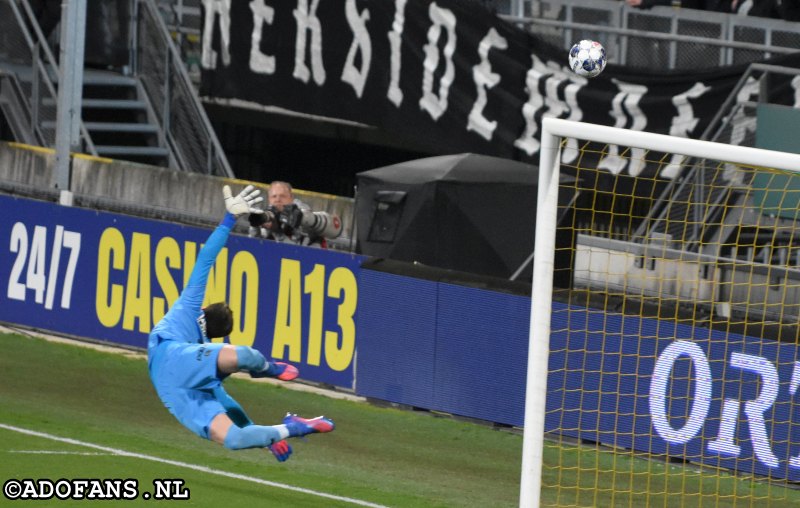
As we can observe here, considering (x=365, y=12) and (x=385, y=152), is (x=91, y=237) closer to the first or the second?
(x=365, y=12)

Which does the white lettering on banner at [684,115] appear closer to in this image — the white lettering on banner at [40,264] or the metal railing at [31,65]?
the white lettering on banner at [40,264]

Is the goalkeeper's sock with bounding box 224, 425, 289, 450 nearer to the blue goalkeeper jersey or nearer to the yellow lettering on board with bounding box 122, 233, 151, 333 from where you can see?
the blue goalkeeper jersey

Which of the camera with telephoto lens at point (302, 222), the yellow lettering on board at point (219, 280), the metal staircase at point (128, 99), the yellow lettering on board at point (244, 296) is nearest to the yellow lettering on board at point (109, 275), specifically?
the yellow lettering on board at point (219, 280)

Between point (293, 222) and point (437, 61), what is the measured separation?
3.46 metres

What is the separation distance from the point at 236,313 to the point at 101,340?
2.20 meters

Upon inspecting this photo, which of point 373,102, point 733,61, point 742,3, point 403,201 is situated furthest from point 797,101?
point 373,102

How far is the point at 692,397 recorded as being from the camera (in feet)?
43.3

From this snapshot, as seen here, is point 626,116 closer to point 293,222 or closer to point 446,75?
point 446,75

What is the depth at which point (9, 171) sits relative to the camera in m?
21.4

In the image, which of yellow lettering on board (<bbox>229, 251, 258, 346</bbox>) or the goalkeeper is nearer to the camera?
the goalkeeper

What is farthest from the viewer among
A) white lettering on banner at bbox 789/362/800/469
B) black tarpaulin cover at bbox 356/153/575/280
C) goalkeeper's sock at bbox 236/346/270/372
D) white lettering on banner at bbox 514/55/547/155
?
white lettering on banner at bbox 514/55/547/155

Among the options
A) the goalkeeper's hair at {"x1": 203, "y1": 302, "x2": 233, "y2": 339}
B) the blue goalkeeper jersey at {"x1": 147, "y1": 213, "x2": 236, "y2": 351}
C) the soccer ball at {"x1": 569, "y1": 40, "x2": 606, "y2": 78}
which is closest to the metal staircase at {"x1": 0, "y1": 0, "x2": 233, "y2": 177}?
the soccer ball at {"x1": 569, "y1": 40, "x2": 606, "y2": 78}

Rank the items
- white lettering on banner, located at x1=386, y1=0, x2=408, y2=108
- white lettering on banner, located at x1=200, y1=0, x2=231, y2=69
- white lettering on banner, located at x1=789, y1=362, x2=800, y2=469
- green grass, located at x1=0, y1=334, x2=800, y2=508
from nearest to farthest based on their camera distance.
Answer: green grass, located at x1=0, y1=334, x2=800, y2=508, white lettering on banner, located at x1=789, y1=362, x2=800, y2=469, white lettering on banner, located at x1=386, y1=0, x2=408, y2=108, white lettering on banner, located at x1=200, y1=0, x2=231, y2=69

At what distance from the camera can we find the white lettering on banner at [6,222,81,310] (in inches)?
725
